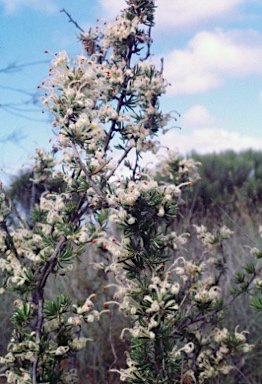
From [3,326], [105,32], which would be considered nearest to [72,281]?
[3,326]

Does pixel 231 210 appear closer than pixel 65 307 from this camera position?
No

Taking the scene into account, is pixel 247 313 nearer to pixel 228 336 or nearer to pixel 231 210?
pixel 228 336

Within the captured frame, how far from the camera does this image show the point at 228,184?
11445 mm

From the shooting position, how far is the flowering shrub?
1.98 meters

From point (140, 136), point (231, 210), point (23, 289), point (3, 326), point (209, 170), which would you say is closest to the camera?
point (23, 289)

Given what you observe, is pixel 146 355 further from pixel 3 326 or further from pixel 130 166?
pixel 3 326

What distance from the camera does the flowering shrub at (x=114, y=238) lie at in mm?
1976

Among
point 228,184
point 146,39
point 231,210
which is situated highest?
point 228,184

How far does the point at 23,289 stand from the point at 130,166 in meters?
0.88

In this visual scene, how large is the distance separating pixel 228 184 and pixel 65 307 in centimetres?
959

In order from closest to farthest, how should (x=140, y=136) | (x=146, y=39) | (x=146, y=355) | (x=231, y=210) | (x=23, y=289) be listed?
(x=146, y=355) < (x=23, y=289) < (x=140, y=136) < (x=146, y=39) < (x=231, y=210)

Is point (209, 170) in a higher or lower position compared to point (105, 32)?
higher

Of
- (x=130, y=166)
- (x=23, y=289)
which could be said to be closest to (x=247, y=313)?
(x=130, y=166)

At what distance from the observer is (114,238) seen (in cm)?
205
